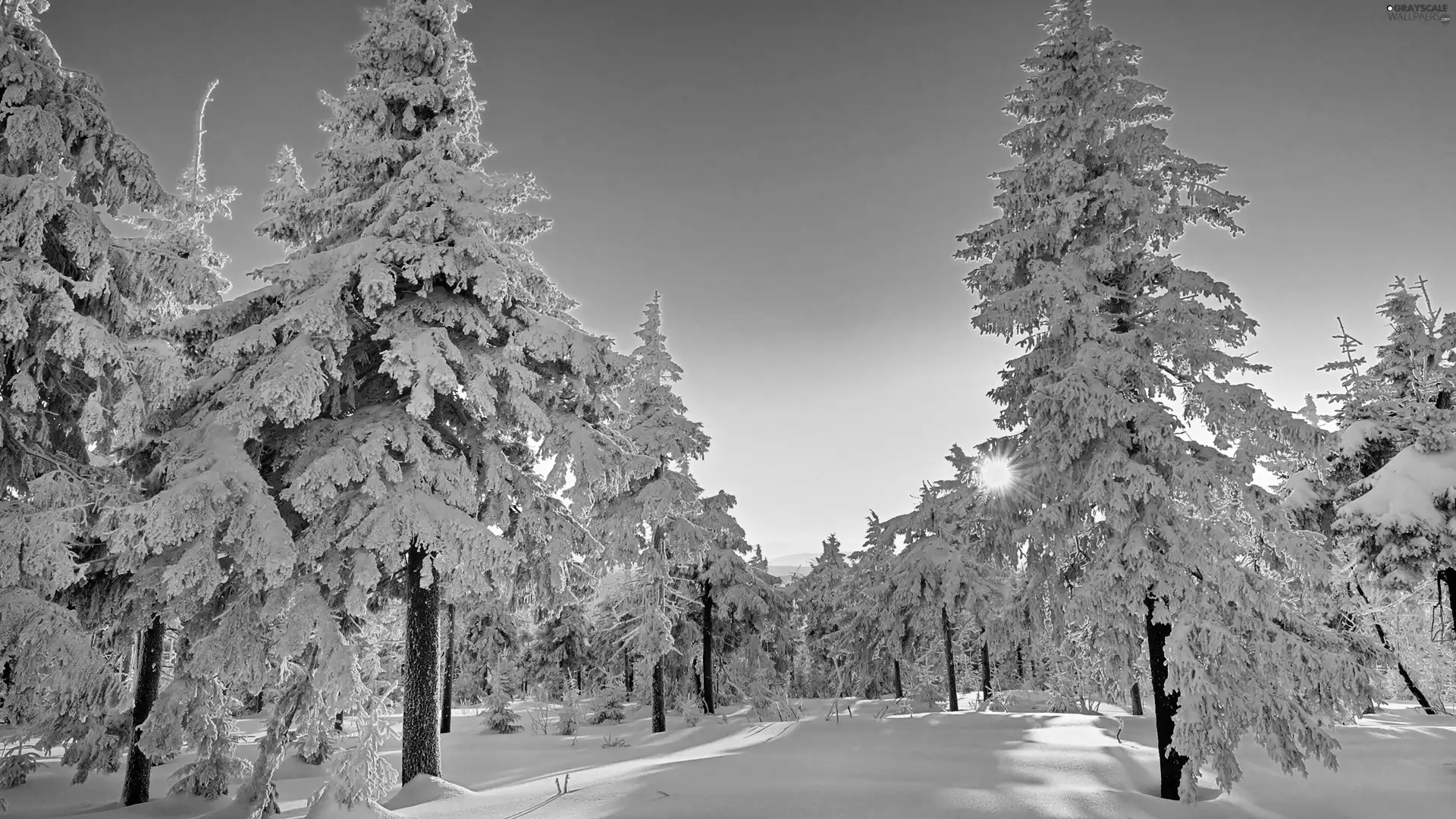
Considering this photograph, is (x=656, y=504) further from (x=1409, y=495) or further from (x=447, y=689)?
(x=1409, y=495)

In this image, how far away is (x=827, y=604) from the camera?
45.1 metres

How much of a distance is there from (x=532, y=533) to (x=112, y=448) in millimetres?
6238

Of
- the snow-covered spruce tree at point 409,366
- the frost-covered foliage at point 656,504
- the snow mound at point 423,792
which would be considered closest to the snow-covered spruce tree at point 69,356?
the snow-covered spruce tree at point 409,366

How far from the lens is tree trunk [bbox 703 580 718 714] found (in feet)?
91.6

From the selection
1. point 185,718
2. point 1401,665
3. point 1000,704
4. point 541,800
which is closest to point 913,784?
point 541,800

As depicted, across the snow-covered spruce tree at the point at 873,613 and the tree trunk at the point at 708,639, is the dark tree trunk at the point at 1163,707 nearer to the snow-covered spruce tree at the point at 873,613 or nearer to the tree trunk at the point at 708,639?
the snow-covered spruce tree at the point at 873,613

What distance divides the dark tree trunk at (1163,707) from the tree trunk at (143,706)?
16561mm

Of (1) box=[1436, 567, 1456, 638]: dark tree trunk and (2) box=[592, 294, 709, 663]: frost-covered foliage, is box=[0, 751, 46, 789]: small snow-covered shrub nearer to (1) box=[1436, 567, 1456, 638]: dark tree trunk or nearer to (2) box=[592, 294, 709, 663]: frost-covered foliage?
(2) box=[592, 294, 709, 663]: frost-covered foliage

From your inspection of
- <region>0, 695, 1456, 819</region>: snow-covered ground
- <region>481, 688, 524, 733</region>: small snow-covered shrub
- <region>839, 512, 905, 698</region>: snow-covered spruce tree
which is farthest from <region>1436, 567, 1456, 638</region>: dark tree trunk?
<region>481, 688, 524, 733</region>: small snow-covered shrub

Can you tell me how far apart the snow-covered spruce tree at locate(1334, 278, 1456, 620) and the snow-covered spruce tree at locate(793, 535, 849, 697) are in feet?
78.5

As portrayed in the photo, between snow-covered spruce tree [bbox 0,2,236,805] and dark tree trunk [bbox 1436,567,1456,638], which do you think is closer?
snow-covered spruce tree [bbox 0,2,236,805]

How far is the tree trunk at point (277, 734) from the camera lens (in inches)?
388

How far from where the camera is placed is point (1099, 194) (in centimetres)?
1163

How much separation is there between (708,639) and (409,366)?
21.0 metres
